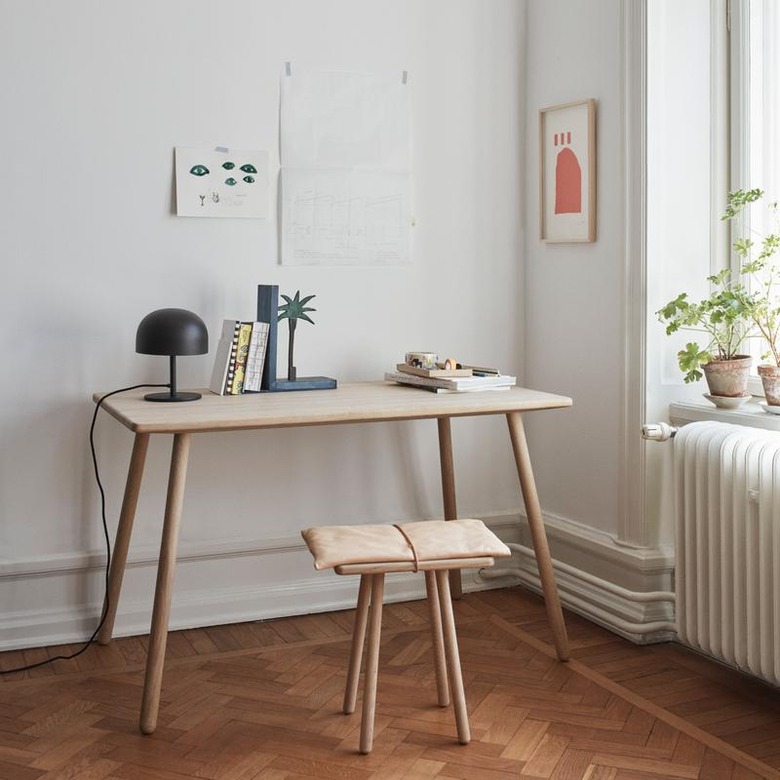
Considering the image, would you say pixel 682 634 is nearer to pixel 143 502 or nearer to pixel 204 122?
pixel 143 502

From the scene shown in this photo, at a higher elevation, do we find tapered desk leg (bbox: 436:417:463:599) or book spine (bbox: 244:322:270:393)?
book spine (bbox: 244:322:270:393)

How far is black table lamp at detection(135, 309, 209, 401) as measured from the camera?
2.83m

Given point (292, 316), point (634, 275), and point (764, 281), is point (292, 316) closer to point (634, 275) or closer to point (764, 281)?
point (634, 275)

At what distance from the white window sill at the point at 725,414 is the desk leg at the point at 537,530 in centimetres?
51

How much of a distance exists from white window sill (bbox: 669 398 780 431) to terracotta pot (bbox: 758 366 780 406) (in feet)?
0.13

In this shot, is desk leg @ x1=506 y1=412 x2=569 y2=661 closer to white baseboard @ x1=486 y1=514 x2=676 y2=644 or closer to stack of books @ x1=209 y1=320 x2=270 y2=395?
white baseboard @ x1=486 y1=514 x2=676 y2=644

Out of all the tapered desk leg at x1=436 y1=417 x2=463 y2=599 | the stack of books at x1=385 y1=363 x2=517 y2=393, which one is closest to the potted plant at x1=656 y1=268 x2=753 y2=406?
the stack of books at x1=385 y1=363 x2=517 y2=393

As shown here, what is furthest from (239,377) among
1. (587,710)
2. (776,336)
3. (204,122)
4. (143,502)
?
(776,336)

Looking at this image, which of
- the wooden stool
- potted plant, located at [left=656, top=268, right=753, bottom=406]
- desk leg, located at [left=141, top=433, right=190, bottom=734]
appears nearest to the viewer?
the wooden stool

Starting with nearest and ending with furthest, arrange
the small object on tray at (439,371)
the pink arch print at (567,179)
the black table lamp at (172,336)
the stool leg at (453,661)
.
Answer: the stool leg at (453,661) → the black table lamp at (172,336) → the small object on tray at (439,371) → the pink arch print at (567,179)

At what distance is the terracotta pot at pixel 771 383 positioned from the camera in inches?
113

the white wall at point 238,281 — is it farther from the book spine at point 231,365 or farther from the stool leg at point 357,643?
the stool leg at point 357,643

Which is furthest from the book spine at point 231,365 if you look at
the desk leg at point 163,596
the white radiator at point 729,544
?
the white radiator at point 729,544

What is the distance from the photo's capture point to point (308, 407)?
2734 millimetres
